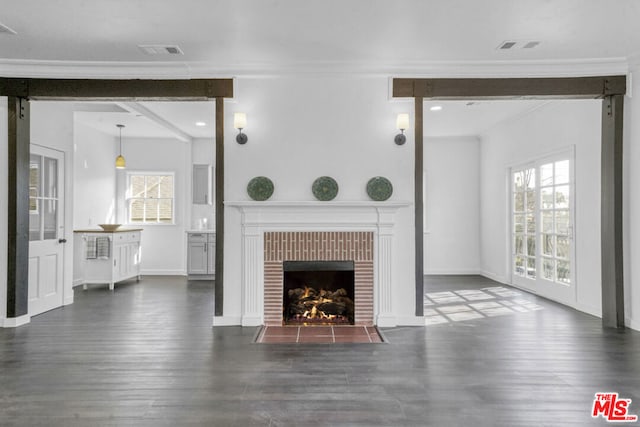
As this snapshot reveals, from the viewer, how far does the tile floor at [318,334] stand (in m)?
3.82

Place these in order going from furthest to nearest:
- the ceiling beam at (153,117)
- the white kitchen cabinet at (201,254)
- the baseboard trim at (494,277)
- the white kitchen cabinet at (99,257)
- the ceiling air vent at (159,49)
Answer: the white kitchen cabinet at (201,254) < the baseboard trim at (494,277) < the white kitchen cabinet at (99,257) < the ceiling beam at (153,117) < the ceiling air vent at (159,49)

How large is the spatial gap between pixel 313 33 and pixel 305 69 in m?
0.74

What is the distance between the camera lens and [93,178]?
7398mm

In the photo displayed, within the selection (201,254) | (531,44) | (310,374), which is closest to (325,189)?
(310,374)

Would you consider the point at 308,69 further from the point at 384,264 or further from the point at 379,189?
the point at 384,264

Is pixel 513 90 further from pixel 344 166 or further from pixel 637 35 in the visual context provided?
pixel 344 166

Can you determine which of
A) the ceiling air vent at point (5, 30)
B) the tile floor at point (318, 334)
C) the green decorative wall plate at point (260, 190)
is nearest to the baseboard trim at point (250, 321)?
the tile floor at point (318, 334)

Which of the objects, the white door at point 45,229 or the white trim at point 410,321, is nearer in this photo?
the white trim at point 410,321

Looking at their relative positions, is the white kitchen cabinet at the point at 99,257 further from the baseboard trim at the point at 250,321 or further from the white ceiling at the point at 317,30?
the baseboard trim at the point at 250,321

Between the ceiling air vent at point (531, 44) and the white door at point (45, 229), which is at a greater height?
the ceiling air vent at point (531, 44)

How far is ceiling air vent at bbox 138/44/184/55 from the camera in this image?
154 inches

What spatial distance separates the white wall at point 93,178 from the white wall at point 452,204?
6.10 m

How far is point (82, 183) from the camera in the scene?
23.3ft

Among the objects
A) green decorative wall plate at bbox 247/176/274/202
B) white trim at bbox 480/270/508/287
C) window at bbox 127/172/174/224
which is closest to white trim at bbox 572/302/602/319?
white trim at bbox 480/270/508/287
